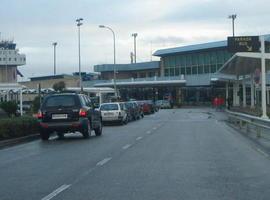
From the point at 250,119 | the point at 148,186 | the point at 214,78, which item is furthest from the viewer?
the point at 214,78

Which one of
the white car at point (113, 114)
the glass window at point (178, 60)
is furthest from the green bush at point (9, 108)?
the glass window at point (178, 60)

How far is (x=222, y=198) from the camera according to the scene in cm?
945

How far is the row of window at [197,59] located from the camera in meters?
97.6

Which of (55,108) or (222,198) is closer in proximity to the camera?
(222,198)

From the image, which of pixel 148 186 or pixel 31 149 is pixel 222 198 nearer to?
pixel 148 186

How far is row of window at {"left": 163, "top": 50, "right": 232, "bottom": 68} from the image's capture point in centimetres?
9762

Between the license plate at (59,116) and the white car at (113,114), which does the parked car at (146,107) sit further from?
the license plate at (59,116)

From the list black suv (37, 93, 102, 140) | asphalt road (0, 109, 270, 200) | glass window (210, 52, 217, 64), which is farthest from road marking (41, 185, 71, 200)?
glass window (210, 52, 217, 64)

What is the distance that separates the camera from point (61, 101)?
2416 cm

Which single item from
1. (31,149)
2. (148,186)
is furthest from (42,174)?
(31,149)

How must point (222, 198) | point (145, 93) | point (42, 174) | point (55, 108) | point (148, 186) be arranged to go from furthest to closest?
point (145, 93) < point (55, 108) < point (42, 174) < point (148, 186) < point (222, 198)

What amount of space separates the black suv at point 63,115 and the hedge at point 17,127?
34.8 inches

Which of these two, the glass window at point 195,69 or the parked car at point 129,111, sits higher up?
the glass window at point 195,69

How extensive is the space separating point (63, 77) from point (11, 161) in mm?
99612
